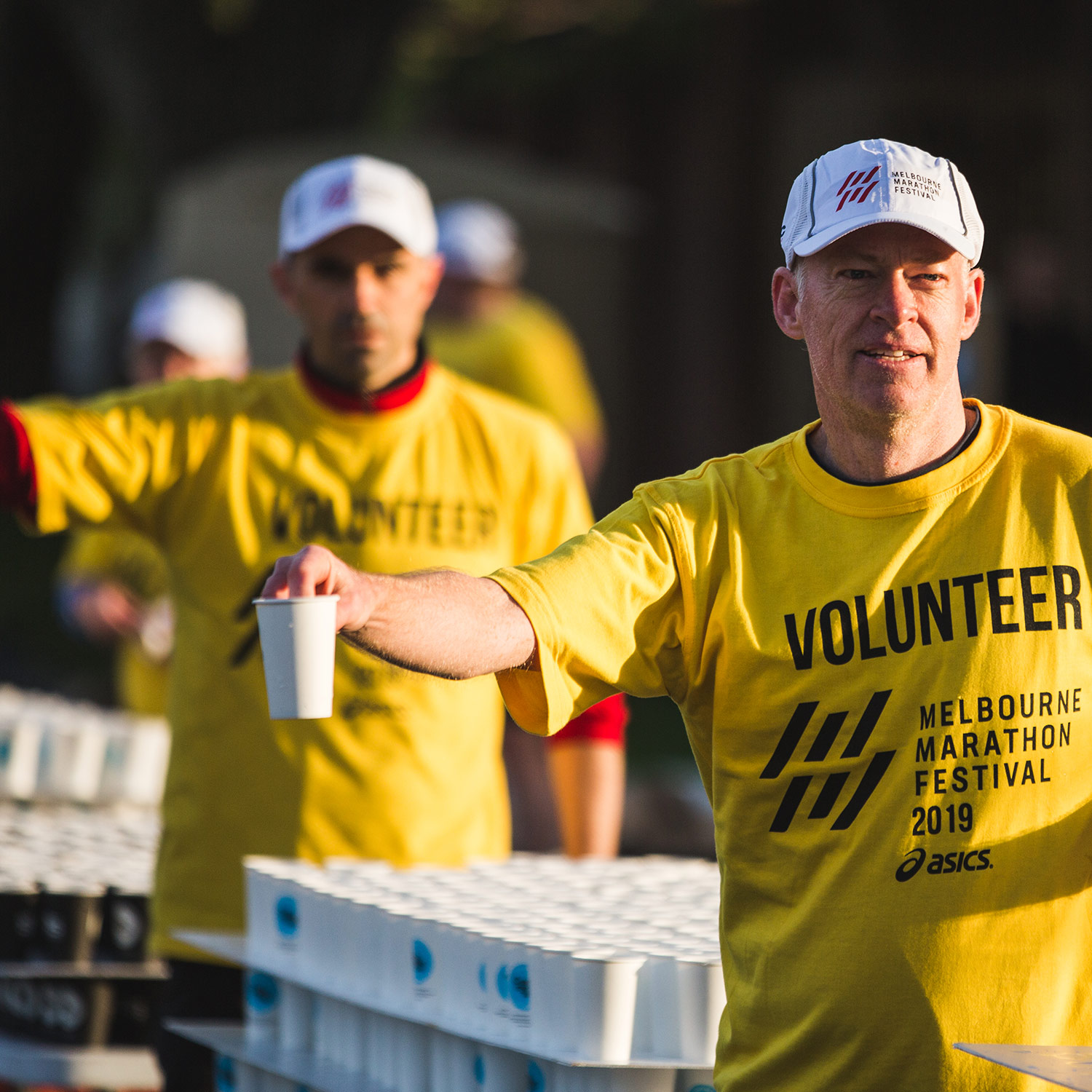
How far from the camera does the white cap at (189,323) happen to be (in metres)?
Result: 7.52

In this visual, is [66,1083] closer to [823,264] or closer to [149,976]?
[149,976]

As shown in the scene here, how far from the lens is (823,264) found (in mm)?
2773

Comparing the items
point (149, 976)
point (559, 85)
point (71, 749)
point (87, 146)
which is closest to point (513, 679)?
point (149, 976)

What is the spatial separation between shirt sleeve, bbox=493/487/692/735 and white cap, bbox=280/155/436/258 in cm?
→ 177

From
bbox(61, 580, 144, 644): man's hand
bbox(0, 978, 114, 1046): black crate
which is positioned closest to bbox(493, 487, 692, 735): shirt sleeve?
bbox(0, 978, 114, 1046): black crate

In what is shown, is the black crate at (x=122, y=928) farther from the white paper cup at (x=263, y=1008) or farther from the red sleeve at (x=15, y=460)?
the red sleeve at (x=15, y=460)

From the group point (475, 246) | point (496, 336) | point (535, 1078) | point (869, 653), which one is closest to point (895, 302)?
point (869, 653)

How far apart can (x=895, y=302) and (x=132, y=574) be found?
17.6 feet

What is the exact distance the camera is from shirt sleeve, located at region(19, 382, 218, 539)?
412cm

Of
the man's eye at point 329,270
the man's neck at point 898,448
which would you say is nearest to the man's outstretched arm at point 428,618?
the man's neck at point 898,448

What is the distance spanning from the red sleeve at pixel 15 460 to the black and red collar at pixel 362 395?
26.1 inches

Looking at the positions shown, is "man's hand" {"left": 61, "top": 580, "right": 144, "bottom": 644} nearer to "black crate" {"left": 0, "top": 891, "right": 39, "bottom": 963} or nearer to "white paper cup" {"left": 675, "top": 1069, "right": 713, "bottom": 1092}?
"black crate" {"left": 0, "top": 891, "right": 39, "bottom": 963}

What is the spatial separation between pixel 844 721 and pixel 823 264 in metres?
0.66

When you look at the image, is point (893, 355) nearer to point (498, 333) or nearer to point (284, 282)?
point (284, 282)
